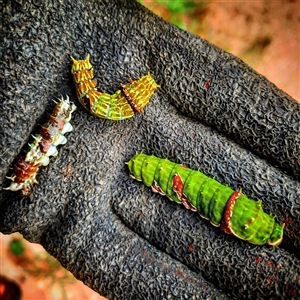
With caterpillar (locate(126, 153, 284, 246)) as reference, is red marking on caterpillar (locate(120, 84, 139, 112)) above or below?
above

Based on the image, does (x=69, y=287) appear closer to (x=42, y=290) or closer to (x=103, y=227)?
(x=42, y=290)

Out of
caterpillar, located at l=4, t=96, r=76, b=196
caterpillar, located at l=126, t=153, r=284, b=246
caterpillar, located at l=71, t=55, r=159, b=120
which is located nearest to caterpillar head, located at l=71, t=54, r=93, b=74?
caterpillar, located at l=71, t=55, r=159, b=120

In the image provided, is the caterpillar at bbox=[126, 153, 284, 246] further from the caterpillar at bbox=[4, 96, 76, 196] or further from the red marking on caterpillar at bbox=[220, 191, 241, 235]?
the caterpillar at bbox=[4, 96, 76, 196]

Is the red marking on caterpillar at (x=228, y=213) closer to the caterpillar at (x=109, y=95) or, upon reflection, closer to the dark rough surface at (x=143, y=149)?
the dark rough surface at (x=143, y=149)

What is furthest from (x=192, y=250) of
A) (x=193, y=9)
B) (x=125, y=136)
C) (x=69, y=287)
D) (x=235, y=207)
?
(x=193, y=9)

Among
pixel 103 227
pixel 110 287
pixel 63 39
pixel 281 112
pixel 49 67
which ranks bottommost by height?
pixel 110 287

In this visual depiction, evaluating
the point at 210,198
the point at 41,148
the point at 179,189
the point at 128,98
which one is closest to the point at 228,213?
the point at 210,198
